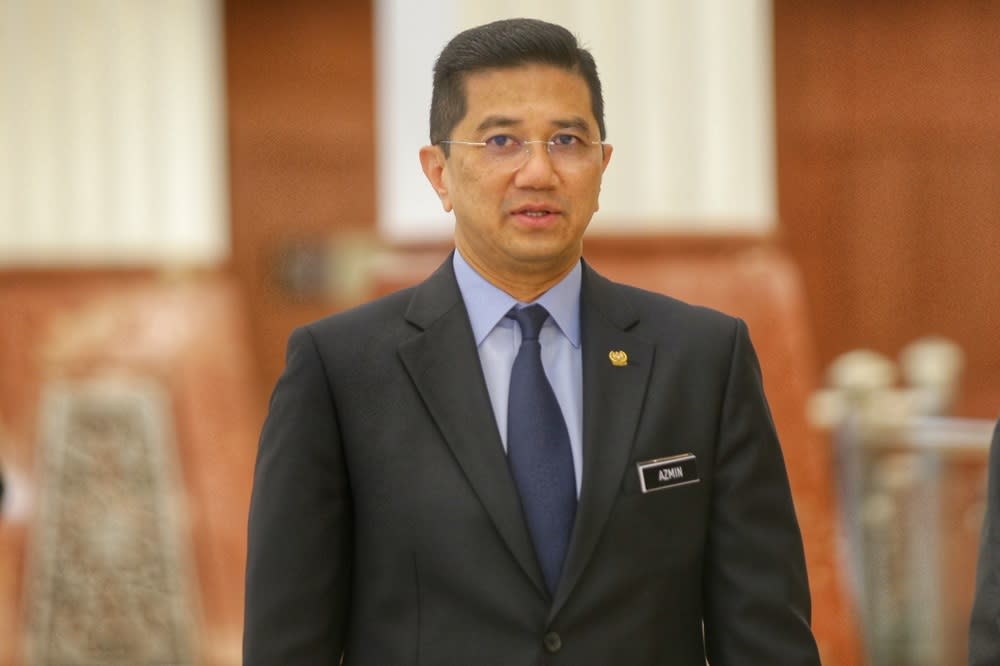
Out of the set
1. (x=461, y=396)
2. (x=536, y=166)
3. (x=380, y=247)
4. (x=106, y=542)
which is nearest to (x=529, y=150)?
(x=536, y=166)

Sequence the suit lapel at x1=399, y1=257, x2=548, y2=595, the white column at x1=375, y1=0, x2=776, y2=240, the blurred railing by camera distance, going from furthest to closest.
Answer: the blurred railing, the white column at x1=375, y1=0, x2=776, y2=240, the suit lapel at x1=399, y1=257, x2=548, y2=595

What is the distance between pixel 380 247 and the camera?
3484 mm

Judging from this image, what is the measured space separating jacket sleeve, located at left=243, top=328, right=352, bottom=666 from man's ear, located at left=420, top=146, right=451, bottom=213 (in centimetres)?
26

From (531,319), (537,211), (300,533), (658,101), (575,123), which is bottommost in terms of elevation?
(300,533)

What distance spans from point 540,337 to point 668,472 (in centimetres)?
23

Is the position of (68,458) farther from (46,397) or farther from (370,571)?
(370,571)

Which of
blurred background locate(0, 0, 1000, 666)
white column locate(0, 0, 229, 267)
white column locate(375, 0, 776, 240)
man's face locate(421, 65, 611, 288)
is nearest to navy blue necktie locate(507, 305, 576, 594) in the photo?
man's face locate(421, 65, 611, 288)

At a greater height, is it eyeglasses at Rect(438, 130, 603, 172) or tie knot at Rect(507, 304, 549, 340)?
eyeglasses at Rect(438, 130, 603, 172)

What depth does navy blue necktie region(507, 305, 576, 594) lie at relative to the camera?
1767mm

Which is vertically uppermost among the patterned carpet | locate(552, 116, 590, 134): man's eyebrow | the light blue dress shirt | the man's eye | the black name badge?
locate(552, 116, 590, 134): man's eyebrow

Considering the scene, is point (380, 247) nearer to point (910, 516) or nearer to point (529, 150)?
point (529, 150)

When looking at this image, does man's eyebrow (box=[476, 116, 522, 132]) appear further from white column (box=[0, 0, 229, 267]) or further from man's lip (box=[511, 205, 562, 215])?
white column (box=[0, 0, 229, 267])

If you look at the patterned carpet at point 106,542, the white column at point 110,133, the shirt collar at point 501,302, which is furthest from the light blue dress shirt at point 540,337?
the white column at point 110,133

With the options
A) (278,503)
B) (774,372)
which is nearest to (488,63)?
(278,503)
